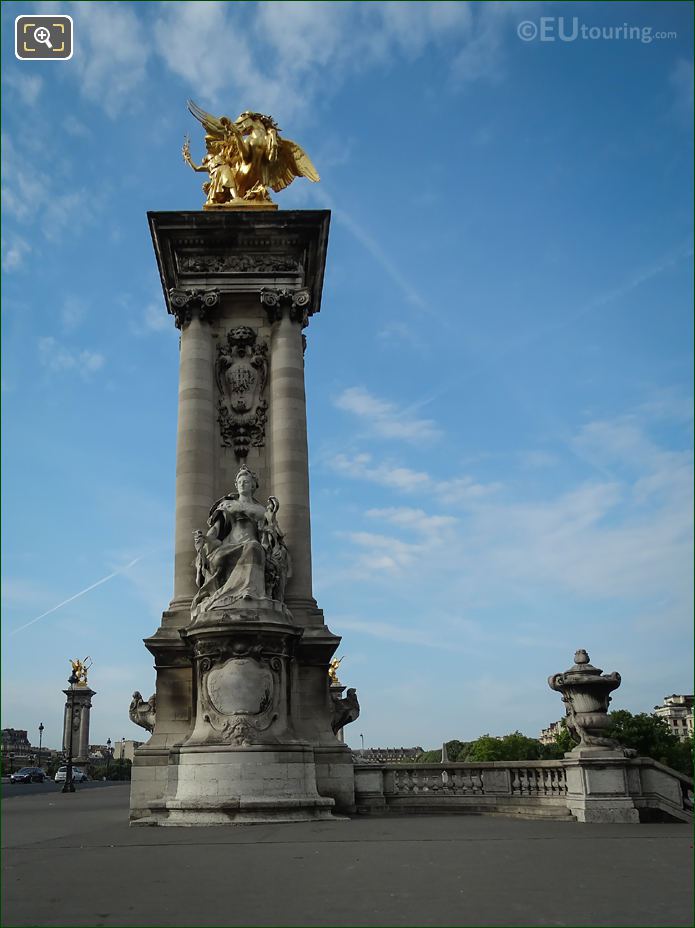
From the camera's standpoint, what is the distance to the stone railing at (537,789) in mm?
14461

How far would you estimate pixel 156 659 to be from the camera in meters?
17.4

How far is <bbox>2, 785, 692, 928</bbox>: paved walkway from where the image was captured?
6453 millimetres

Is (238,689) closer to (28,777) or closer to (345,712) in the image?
(345,712)

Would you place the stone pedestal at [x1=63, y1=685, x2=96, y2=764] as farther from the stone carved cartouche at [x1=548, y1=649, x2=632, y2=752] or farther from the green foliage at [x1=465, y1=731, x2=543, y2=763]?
the stone carved cartouche at [x1=548, y1=649, x2=632, y2=752]

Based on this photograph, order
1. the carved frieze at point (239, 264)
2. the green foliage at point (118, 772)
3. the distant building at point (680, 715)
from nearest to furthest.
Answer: the carved frieze at point (239, 264) < the green foliage at point (118, 772) < the distant building at point (680, 715)

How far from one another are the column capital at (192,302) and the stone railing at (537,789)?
1144 cm

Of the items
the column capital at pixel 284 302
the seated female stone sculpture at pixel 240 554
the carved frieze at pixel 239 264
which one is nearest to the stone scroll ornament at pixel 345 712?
the seated female stone sculpture at pixel 240 554

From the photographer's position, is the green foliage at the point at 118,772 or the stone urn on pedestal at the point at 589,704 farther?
the green foliage at the point at 118,772

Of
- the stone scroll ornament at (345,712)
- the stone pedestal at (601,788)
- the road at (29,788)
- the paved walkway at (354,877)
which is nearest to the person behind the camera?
the paved walkway at (354,877)

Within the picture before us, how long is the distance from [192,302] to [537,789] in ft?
44.9

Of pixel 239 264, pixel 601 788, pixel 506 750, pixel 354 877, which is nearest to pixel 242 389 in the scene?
pixel 239 264

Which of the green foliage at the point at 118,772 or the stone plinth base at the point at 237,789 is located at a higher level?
the stone plinth base at the point at 237,789

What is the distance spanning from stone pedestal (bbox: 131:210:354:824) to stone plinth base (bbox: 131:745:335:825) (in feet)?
0.07

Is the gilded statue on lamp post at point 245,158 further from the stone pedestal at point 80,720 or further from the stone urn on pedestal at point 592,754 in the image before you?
the stone pedestal at point 80,720
